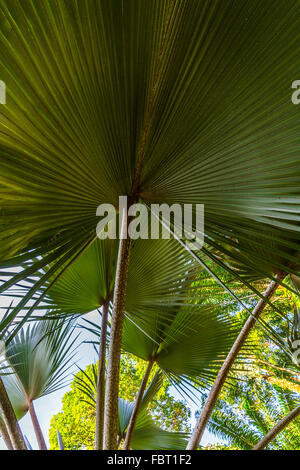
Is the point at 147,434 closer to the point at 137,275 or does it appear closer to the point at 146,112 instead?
the point at 137,275

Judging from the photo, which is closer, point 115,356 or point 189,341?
point 115,356

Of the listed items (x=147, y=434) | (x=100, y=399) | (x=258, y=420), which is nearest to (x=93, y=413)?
(x=258, y=420)

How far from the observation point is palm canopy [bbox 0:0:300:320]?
939mm

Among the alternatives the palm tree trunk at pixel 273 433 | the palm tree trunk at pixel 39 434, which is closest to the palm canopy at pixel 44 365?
the palm tree trunk at pixel 39 434

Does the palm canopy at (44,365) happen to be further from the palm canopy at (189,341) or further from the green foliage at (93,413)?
the green foliage at (93,413)

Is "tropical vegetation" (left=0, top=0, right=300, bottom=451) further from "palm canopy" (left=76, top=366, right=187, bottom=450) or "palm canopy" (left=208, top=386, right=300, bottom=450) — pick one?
"palm canopy" (left=208, top=386, right=300, bottom=450)

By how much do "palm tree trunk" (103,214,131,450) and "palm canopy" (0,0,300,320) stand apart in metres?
0.23

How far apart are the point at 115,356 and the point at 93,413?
7.08 meters

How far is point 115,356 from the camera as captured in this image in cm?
131

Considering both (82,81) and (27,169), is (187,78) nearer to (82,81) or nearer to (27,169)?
(82,81)

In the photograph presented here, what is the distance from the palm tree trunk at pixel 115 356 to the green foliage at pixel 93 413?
6021mm

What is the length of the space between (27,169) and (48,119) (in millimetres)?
181

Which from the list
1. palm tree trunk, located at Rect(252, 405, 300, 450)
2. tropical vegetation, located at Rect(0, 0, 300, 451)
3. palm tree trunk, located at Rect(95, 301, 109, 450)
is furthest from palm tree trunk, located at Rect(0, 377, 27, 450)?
palm tree trunk, located at Rect(252, 405, 300, 450)

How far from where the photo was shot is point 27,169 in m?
1.12
